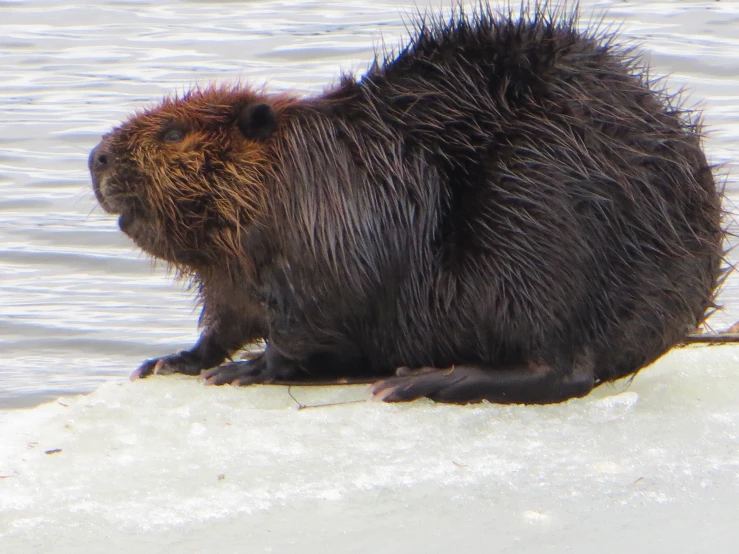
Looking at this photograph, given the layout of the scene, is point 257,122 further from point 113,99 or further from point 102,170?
point 113,99

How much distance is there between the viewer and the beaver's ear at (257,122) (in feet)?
11.0

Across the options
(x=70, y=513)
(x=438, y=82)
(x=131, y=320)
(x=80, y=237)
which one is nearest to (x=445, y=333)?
(x=438, y=82)

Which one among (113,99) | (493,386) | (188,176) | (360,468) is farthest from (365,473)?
(113,99)

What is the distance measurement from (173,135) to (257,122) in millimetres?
228

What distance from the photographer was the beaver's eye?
11.1 ft

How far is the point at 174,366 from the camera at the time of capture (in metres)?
3.71

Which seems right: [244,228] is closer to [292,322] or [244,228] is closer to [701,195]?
[292,322]

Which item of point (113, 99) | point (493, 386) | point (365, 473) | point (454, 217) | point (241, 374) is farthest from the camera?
point (113, 99)

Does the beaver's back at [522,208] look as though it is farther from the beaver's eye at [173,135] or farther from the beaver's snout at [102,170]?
the beaver's snout at [102,170]

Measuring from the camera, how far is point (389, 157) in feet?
11.0

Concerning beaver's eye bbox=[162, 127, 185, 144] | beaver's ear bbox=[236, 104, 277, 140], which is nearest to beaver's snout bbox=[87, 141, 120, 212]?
beaver's eye bbox=[162, 127, 185, 144]

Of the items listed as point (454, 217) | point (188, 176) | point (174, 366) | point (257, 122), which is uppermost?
point (257, 122)

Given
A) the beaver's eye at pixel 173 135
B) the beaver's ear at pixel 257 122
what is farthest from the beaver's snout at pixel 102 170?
the beaver's ear at pixel 257 122

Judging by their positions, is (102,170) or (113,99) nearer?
(102,170)
